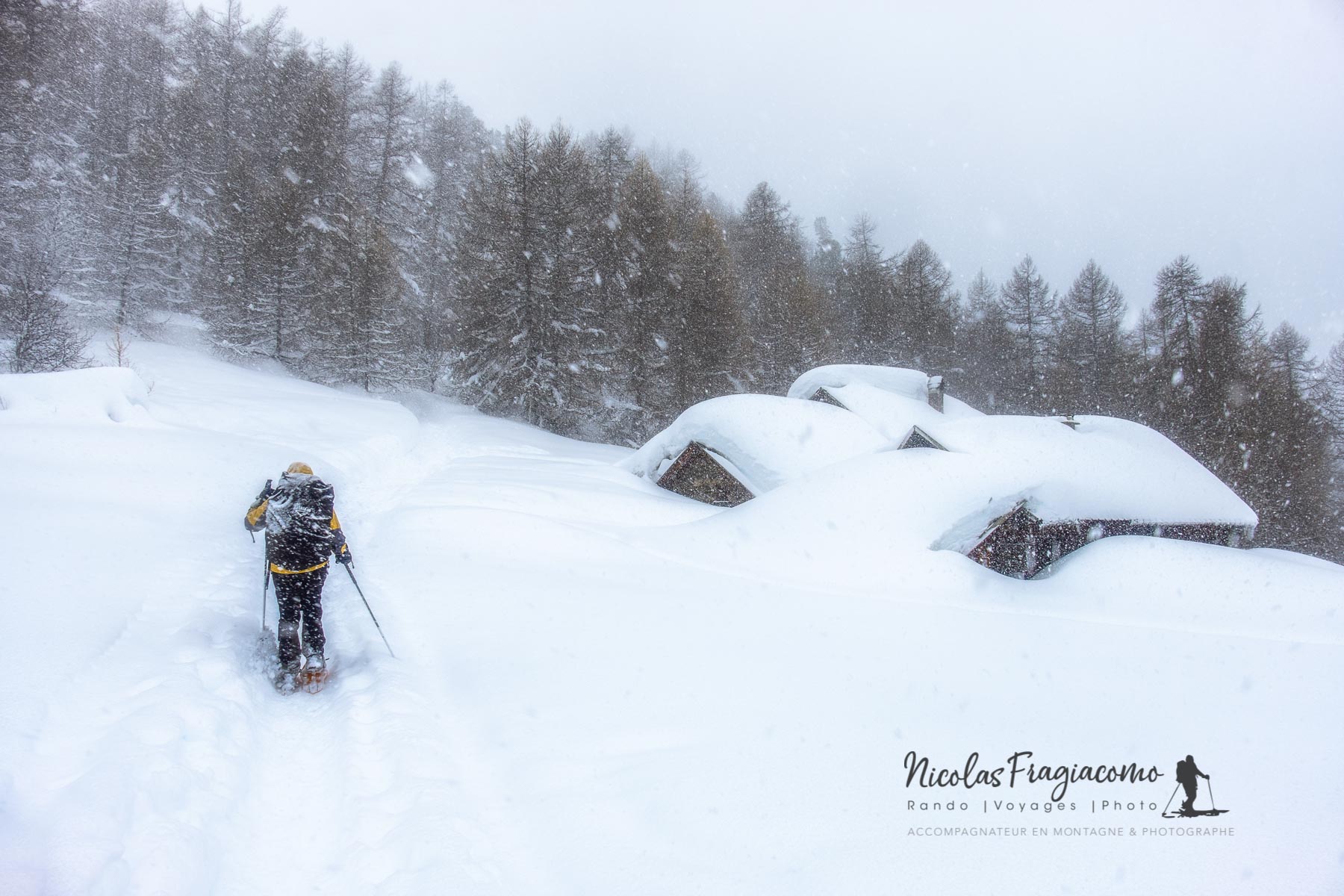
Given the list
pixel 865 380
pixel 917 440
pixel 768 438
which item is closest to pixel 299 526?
pixel 768 438

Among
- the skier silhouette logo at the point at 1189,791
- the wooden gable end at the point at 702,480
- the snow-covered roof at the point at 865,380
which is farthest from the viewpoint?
the snow-covered roof at the point at 865,380

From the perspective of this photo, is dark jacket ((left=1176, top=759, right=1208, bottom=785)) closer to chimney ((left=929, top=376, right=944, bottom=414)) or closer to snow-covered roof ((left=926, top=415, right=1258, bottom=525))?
snow-covered roof ((left=926, top=415, right=1258, bottom=525))

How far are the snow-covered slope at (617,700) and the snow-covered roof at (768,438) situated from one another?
3.44 metres

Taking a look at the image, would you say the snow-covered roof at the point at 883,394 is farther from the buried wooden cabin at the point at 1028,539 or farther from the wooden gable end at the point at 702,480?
Result: the buried wooden cabin at the point at 1028,539

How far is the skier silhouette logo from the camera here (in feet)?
10.6

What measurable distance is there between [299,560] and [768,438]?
31.9 ft

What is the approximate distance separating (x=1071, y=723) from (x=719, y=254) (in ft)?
70.6

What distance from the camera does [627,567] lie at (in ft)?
23.4

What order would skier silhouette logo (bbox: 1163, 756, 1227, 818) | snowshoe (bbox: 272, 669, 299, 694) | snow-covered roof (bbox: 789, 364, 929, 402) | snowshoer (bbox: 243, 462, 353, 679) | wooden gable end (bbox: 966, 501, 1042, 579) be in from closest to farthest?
skier silhouette logo (bbox: 1163, 756, 1227, 818) → snowshoe (bbox: 272, 669, 299, 694) → snowshoer (bbox: 243, 462, 353, 679) → wooden gable end (bbox: 966, 501, 1042, 579) → snow-covered roof (bbox: 789, 364, 929, 402)

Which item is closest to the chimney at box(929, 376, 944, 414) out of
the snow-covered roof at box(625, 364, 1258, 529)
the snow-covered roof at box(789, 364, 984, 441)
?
the snow-covered roof at box(789, 364, 984, 441)

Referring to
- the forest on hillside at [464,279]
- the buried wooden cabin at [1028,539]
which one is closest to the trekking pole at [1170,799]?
the buried wooden cabin at [1028,539]

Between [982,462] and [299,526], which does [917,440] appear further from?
[299,526]

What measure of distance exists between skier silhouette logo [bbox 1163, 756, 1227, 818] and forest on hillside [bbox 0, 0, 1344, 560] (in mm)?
19732

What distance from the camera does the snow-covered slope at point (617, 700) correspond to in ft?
8.96
